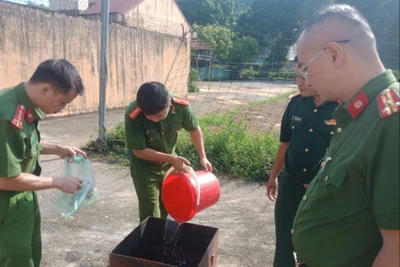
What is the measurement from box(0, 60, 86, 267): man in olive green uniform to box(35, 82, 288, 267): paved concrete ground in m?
0.94

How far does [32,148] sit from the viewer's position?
6.24 ft

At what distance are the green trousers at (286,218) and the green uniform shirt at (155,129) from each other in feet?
3.25

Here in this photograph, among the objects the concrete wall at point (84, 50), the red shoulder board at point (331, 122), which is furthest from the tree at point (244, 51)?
the red shoulder board at point (331, 122)

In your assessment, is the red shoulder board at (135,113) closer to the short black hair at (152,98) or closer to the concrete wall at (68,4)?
the short black hair at (152,98)

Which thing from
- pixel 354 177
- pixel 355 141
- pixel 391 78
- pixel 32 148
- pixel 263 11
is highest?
pixel 263 11


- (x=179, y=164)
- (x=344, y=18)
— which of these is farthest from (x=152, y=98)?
(x=344, y=18)

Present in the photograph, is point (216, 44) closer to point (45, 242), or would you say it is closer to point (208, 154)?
point (208, 154)

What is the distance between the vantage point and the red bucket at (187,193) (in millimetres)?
2260

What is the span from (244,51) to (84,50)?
27.5m

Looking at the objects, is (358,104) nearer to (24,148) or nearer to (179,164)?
(179,164)

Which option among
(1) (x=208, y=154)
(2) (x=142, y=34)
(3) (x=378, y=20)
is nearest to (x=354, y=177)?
(3) (x=378, y=20)

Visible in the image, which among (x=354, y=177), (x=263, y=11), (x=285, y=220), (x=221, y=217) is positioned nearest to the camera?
(x=354, y=177)

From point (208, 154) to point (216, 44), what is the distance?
26097 millimetres

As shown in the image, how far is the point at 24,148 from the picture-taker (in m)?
1.78
